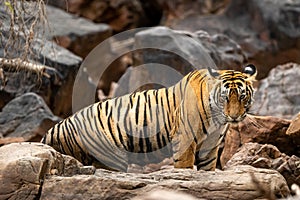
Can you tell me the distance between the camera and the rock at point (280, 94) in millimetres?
11242

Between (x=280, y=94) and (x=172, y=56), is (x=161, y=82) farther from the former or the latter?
(x=280, y=94)

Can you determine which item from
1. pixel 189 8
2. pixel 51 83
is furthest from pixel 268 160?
pixel 189 8

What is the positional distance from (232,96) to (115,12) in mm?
12006

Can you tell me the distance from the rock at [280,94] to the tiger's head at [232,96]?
3477mm

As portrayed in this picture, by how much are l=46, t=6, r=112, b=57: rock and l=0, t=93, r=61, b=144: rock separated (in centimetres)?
449

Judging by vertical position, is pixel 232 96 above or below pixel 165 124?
above

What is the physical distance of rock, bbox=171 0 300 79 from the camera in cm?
1644

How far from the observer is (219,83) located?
24.5 ft

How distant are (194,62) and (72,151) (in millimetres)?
4325

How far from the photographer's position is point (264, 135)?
28.1ft

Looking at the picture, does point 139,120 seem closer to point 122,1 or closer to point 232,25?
point 232,25

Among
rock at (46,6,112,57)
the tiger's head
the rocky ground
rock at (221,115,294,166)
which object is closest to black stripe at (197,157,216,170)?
the rocky ground

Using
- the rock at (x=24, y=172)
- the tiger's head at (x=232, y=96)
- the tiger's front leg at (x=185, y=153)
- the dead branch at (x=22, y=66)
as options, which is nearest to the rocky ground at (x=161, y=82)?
the rock at (x=24, y=172)

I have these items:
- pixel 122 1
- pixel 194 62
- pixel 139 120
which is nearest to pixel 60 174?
pixel 139 120
